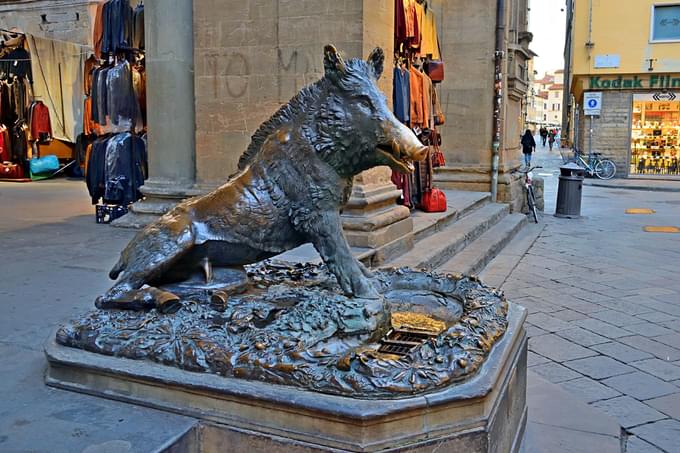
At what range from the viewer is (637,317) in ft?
18.6

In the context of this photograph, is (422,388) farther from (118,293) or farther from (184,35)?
(184,35)

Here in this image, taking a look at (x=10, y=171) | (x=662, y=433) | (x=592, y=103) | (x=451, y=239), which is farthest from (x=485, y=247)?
(x=592, y=103)

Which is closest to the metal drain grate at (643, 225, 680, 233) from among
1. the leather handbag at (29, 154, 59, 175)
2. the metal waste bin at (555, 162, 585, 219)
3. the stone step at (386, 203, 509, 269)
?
the metal waste bin at (555, 162, 585, 219)

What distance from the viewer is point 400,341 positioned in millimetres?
2664

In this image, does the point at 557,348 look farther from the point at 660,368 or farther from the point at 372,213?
the point at 372,213

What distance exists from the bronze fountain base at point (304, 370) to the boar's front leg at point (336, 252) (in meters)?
0.08

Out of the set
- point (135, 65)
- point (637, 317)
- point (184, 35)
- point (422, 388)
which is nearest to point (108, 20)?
point (135, 65)

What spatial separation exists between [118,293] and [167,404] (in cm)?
59

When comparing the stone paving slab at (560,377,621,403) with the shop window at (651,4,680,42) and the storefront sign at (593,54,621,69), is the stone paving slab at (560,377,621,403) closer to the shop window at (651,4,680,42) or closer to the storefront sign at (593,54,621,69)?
the storefront sign at (593,54,621,69)

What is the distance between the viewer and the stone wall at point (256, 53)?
18.4 feet

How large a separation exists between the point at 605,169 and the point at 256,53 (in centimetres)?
1906

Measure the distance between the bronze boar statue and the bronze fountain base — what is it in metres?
0.16

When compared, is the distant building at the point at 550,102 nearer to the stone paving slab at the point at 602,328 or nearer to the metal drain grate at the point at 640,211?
the metal drain grate at the point at 640,211

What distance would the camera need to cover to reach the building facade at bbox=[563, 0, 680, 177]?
891 inches
